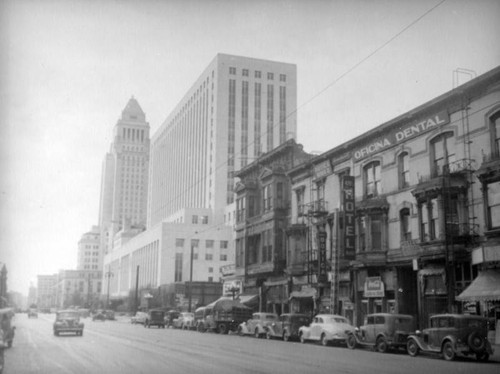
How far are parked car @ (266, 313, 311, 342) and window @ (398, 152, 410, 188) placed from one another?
32.8 ft

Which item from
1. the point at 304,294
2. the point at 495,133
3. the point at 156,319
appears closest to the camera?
the point at 495,133

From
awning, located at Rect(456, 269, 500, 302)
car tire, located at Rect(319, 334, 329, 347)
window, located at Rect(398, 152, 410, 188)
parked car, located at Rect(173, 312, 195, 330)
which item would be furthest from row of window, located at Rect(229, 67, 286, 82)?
awning, located at Rect(456, 269, 500, 302)

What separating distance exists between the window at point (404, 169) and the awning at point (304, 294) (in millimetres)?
11899

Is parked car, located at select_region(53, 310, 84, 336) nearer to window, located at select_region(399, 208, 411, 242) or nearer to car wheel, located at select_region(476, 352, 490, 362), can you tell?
window, located at select_region(399, 208, 411, 242)

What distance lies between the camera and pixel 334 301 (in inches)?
1489

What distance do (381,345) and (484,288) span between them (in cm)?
560

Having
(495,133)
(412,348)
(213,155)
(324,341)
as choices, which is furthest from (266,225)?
(213,155)

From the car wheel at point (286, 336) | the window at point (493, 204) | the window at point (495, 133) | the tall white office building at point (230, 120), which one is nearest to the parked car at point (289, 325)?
the car wheel at point (286, 336)

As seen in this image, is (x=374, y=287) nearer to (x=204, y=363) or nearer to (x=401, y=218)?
(x=401, y=218)

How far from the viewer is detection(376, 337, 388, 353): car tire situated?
84.7 feet

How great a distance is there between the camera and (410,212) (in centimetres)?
3397

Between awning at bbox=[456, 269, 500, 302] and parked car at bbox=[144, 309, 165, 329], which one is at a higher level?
awning at bbox=[456, 269, 500, 302]

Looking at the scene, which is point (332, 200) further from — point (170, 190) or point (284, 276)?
point (170, 190)

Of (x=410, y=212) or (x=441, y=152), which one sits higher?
(x=441, y=152)
